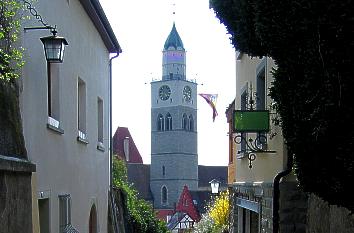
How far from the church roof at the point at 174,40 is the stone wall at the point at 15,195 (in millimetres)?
98011

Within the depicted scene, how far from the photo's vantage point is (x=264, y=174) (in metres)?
11.4

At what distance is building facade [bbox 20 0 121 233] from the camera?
29.2ft

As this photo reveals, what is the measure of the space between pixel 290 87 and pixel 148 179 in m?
95.3

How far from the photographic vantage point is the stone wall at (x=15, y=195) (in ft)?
22.4

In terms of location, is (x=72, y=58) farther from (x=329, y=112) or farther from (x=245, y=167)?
(x=329, y=112)

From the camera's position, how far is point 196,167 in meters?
103

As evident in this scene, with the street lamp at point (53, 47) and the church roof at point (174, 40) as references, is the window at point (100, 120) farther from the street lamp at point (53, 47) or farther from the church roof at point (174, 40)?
the church roof at point (174, 40)

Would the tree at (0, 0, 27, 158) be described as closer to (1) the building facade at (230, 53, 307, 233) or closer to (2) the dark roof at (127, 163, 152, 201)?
(1) the building facade at (230, 53, 307, 233)

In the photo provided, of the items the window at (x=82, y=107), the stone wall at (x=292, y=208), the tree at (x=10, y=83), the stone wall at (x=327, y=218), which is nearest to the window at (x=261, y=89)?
the stone wall at (x=292, y=208)

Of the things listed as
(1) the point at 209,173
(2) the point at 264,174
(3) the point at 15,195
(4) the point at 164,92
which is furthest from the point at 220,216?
(1) the point at 209,173

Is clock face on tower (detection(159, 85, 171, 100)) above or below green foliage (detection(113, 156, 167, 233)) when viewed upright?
above

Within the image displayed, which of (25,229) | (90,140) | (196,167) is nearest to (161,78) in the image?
(196,167)

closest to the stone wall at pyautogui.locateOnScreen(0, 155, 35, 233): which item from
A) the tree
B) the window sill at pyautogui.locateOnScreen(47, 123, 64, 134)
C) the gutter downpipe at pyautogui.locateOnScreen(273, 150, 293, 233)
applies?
the tree

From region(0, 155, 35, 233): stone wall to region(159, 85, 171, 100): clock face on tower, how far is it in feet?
314
